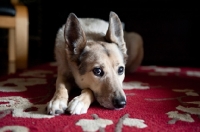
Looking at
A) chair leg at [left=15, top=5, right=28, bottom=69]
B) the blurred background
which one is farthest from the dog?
the blurred background

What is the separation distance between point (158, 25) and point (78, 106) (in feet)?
7.07

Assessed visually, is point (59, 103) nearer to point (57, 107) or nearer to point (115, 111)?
point (57, 107)

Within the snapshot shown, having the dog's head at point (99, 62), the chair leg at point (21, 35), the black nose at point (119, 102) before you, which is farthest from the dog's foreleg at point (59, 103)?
the chair leg at point (21, 35)

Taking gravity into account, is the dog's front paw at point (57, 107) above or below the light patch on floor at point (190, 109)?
above

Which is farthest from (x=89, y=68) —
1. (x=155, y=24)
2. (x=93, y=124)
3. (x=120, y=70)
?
(x=155, y=24)

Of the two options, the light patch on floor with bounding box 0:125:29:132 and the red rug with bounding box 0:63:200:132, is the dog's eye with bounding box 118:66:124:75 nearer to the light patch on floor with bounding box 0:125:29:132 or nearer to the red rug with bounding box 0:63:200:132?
the red rug with bounding box 0:63:200:132

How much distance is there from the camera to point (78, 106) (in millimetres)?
1287

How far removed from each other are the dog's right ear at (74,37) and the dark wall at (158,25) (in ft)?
5.37

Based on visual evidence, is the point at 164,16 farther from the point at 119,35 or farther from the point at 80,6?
the point at 119,35

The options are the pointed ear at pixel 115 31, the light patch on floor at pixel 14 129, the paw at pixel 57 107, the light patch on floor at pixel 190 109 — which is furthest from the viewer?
the pointed ear at pixel 115 31

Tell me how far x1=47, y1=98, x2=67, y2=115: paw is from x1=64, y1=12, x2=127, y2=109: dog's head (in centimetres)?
20

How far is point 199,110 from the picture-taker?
141 centimetres

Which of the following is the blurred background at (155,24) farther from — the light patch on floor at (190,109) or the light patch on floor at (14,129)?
the light patch on floor at (14,129)

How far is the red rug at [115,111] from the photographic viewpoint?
3.65 ft
